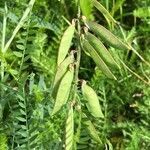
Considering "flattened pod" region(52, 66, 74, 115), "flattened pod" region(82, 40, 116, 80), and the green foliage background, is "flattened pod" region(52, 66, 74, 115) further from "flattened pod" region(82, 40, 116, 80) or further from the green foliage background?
the green foliage background

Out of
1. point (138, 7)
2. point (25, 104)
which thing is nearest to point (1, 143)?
point (25, 104)

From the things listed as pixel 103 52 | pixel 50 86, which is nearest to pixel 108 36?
pixel 103 52

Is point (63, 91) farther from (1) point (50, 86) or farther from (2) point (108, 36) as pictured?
(1) point (50, 86)

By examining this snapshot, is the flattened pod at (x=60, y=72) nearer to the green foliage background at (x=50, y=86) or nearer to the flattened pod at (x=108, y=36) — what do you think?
the flattened pod at (x=108, y=36)

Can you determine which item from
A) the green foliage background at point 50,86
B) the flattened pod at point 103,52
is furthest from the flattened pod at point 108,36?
the green foliage background at point 50,86

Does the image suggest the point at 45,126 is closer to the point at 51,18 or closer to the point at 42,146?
the point at 42,146

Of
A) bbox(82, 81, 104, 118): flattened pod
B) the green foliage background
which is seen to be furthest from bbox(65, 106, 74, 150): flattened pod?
the green foliage background
